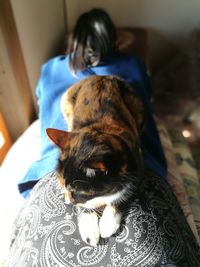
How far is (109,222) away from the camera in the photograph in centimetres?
65

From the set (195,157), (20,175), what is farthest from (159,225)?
(195,157)

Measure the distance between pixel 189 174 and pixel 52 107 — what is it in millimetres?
589

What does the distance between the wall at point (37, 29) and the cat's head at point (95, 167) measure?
63 cm

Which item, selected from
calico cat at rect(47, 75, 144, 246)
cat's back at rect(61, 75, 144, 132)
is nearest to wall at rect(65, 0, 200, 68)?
cat's back at rect(61, 75, 144, 132)

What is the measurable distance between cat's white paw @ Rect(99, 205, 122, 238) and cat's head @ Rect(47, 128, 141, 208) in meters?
0.03

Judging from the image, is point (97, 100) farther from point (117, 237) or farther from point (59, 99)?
point (117, 237)

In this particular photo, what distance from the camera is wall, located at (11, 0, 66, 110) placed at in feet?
3.64

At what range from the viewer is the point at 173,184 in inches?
38.3

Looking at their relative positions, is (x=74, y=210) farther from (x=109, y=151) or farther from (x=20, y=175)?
(x=20, y=175)

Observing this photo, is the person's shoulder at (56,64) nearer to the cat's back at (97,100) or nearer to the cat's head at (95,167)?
the cat's back at (97,100)

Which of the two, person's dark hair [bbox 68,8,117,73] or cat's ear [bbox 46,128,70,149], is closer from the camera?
cat's ear [bbox 46,128,70,149]

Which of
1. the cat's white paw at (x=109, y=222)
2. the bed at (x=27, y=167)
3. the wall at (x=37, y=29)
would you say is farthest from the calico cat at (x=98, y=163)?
the wall at (x=37, y=29)

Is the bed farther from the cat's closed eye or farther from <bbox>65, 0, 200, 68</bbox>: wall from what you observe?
<bbox>65, 0, 200, 68</bbox>: wall

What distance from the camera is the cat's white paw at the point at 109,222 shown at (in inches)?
25.3
